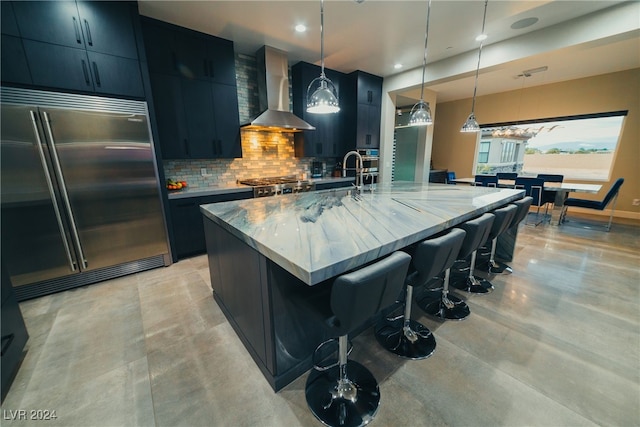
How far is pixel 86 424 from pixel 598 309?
3742 millimetres

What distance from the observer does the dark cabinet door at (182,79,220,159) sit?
317 cm

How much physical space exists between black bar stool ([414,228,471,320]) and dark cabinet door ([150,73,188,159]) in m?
3.26

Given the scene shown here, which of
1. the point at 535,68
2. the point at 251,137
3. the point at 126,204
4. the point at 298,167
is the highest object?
the point at 535,68

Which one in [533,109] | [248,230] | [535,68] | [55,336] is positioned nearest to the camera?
[248,230]

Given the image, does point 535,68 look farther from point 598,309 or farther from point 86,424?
point 86,424

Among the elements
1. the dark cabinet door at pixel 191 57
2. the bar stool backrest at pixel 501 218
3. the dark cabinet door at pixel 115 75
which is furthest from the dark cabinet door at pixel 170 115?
the bar stool backrest at pixel 501 218

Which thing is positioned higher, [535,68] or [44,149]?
[535,68]

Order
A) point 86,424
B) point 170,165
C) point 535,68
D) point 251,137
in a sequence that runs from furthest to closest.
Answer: point 535,68, point 251,137, point 170,165, point 86,424

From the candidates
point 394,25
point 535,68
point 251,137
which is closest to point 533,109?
point 535,68

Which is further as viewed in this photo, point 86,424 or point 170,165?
point 170,165

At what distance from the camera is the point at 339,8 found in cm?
267

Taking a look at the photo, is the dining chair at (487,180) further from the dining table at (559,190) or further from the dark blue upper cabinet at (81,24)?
the dark blue upper cabinet at (81,24)

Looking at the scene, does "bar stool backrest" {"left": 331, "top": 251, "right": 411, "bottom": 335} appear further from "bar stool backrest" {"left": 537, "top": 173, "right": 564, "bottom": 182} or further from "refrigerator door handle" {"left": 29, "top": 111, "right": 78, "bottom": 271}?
"bar stool backrest" {"left": 537, "top": 173, "right": 564, "bottom": 182}

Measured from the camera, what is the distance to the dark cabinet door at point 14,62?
2.00m
